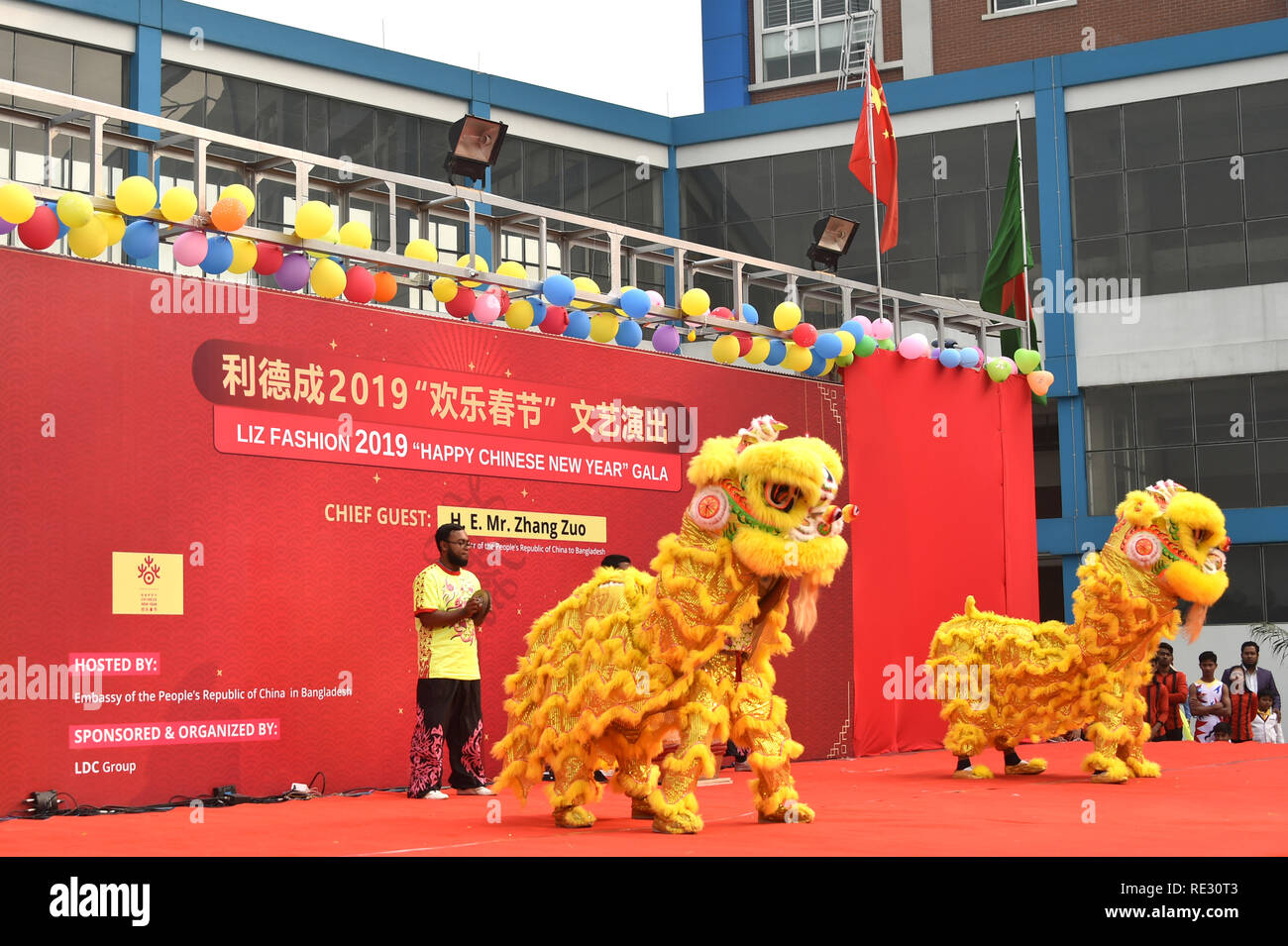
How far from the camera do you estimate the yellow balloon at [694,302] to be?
9.40 meters

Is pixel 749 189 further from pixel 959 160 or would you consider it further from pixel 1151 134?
pixel 1151 134

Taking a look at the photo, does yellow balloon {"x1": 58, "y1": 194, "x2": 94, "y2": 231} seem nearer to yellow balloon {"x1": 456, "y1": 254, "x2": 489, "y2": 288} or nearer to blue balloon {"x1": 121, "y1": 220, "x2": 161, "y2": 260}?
blue balloon {"x1": 121, "y1": 220, "x2": 161, "y2": 260}

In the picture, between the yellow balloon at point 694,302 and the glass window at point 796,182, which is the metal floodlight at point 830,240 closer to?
the yellow balloon at point 694,302

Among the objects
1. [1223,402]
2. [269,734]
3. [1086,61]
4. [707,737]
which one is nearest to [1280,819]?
[707,737]

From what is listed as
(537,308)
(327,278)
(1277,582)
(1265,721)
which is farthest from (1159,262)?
(327,278)

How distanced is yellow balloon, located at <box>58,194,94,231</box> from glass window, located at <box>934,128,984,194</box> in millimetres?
14564

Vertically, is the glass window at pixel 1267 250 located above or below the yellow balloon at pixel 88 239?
above

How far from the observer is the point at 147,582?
23.7 feet

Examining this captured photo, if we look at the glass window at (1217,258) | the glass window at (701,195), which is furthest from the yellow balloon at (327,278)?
the glass window at (701,195)

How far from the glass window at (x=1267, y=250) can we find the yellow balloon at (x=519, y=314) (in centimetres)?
1205

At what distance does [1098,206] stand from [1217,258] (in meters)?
1.60

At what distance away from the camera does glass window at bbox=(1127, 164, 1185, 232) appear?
18.5 meters

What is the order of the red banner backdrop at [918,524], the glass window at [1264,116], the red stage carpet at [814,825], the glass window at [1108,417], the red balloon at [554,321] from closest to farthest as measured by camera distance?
1. the red stage carpet at [814,825]
2. the red balloon at [554,321]
3. the red banner backdrop at [918,524]
4. the glass window at [1264,116]
5. the glass window at [1108,417]
